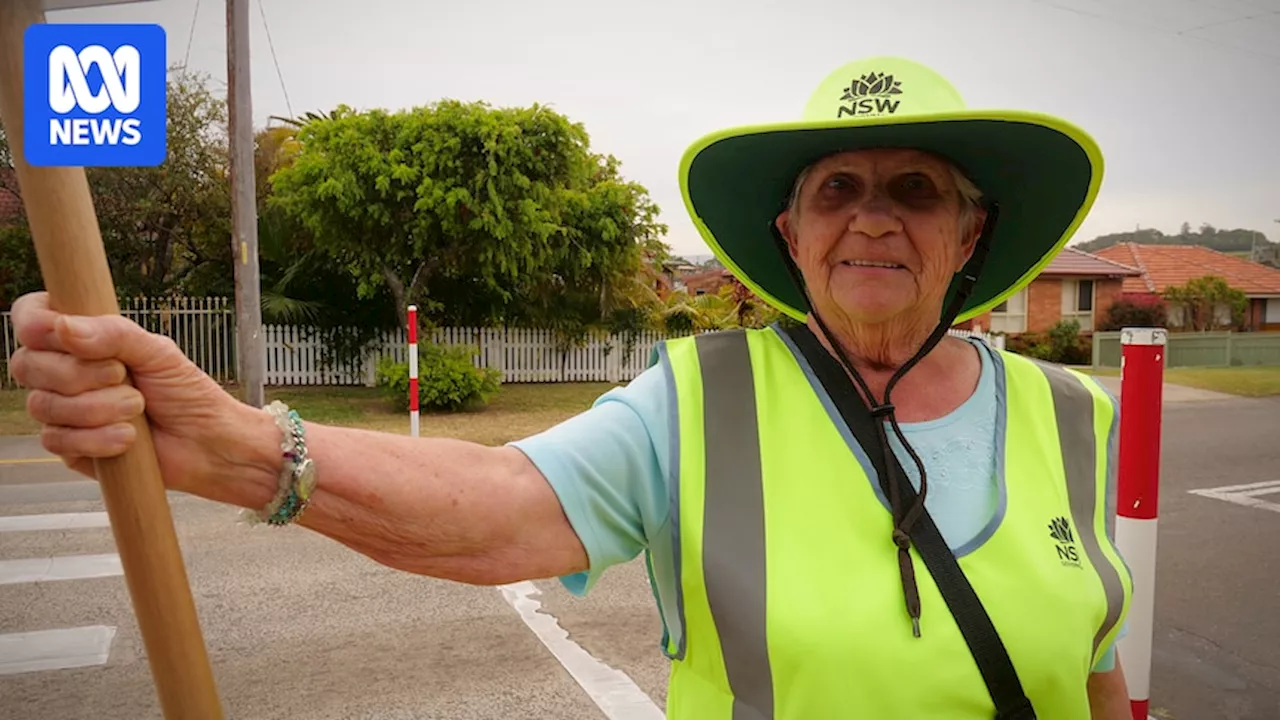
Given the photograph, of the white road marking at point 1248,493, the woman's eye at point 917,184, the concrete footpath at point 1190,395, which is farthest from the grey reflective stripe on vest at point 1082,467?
the concrete footpath at point 1190,395

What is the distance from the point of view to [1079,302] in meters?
34.4

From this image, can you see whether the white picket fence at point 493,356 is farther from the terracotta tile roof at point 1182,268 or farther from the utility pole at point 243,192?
the terracotta tile roof at point 1182,268

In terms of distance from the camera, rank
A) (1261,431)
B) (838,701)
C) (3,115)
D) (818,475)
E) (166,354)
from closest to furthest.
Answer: (3,115)
(166,354)
(838,701)
(818,475)
(1261,431)

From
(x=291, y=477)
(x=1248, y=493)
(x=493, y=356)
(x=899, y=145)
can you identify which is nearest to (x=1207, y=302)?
(x=493, y=356)

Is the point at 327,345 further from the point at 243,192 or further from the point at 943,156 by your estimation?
the point at 943,156

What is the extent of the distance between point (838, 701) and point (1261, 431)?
12.7 m

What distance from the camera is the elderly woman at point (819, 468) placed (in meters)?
Answer: 1.13

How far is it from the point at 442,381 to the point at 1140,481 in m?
9.81

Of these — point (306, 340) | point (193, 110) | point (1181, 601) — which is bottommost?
point (1181, 601)

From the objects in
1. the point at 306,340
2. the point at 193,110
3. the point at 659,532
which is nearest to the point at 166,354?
the point at 659,532

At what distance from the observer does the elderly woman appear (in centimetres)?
113

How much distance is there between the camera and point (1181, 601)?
17.1 feet

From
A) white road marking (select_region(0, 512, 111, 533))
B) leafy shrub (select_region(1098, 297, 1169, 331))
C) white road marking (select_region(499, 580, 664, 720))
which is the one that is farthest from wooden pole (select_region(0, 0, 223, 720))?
leafy shrub (select_region(1098, 297, 1169, 331))

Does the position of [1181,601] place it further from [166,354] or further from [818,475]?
[166,354]
